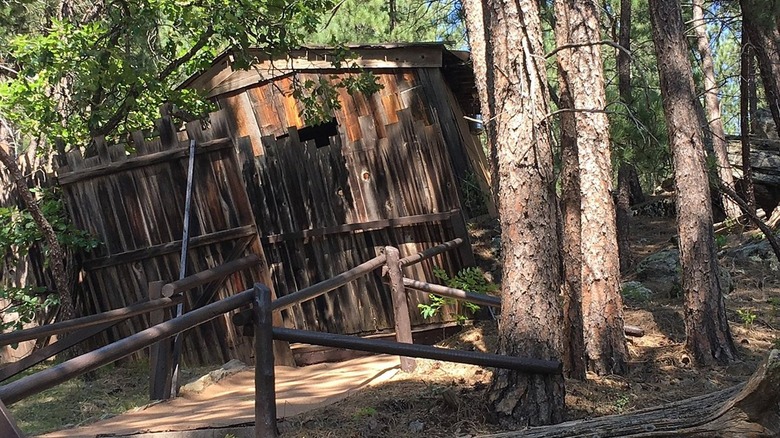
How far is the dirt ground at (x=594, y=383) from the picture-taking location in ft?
13.4

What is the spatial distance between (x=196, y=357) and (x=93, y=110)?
348cm

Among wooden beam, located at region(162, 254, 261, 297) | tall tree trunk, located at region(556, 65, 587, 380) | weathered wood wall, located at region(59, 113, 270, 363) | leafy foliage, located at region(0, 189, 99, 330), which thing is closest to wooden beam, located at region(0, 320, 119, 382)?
wooden beam, located at region(162, 254, 261, 297)

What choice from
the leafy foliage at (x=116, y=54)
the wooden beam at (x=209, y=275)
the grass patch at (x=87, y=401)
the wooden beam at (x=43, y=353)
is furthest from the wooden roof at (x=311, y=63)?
the wooden beam at (x=43, y=353)

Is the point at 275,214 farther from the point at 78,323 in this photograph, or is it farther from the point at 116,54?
the point at 78,323

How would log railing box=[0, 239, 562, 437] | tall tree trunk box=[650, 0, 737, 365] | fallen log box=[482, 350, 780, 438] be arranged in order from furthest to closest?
tall tree trunk box=[650, 0, 737, 365] → log railing box=[0, 239, 562, 437] → fallen log box=[482, 350, 780, 438]

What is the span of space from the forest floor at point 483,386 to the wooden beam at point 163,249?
1212 mm

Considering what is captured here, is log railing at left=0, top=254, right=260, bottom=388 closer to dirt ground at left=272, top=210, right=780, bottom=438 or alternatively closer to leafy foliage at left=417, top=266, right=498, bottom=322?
dirt ground at left=272, top=210, right=780, bottom=438

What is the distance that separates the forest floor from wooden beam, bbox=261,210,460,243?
1.33m

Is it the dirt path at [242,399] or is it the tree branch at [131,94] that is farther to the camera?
the tree branch at [131,94]

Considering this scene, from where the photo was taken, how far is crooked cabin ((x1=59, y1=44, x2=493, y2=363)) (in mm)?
7148

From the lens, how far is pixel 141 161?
718 centimetres

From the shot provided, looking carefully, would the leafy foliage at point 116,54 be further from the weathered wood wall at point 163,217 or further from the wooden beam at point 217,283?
the wooden beam at point 217,283

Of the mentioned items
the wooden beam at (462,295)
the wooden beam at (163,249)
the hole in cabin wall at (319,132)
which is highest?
the hole in cabin wall at (319,132)

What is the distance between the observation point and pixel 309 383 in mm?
6125
